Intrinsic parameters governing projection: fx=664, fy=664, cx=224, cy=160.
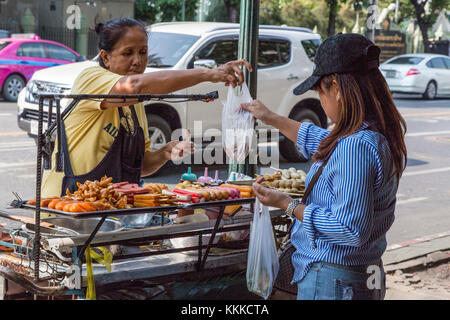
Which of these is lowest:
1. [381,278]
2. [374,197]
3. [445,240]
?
[445,240]

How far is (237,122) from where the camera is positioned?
137 inches

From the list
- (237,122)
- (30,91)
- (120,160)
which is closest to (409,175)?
(30,91)

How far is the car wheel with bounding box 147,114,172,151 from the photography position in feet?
31.6

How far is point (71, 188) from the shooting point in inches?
135

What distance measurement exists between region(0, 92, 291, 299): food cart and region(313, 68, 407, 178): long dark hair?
931 mm

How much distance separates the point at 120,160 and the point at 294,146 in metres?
7.89

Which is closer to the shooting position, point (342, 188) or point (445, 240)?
point (342, 188)

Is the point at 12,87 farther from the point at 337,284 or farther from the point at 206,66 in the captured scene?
the point at 337,284

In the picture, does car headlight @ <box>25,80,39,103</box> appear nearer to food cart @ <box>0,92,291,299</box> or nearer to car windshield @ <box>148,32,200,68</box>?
car windshield @ <box>148,32,200,68</box>

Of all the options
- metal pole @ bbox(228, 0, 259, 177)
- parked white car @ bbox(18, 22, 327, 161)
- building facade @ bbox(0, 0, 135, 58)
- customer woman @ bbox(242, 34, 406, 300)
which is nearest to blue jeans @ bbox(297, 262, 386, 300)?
customer woman @ bbox(242, 34, 406, 300)

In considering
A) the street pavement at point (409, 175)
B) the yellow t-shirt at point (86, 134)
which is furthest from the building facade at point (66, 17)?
the yellow t-shirt at point (86, 134)
